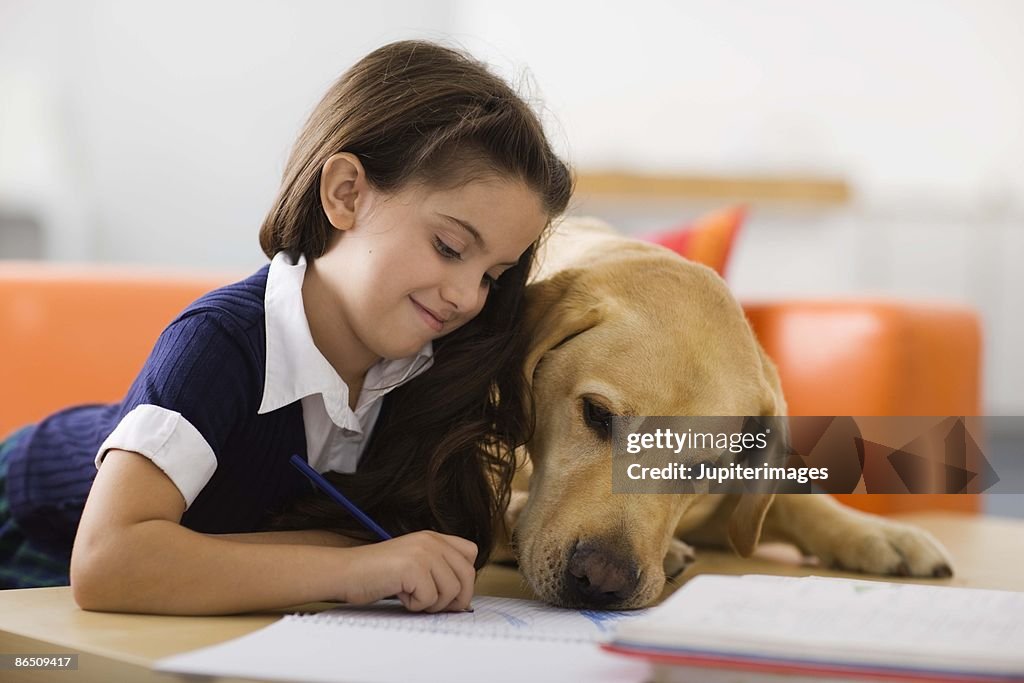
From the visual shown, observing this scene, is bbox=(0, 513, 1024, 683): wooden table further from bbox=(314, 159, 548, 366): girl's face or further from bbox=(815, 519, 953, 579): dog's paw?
bbox=(314, 159, 548, 366): girl's face

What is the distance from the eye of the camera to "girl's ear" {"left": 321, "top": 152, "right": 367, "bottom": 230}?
1282mm

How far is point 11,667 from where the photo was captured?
896mm

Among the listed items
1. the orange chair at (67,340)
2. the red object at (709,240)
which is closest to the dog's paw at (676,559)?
the red object at (709,240)

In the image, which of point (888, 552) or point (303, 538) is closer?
point (303, 538)

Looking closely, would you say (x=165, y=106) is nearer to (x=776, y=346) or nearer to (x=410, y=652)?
(x=776, y=346)

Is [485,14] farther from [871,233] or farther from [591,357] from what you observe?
[591,357]

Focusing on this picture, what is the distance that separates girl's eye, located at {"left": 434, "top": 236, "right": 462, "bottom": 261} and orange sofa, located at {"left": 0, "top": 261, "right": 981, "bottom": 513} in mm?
935

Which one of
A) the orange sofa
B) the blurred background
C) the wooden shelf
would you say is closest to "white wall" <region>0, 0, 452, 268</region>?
the blurred background

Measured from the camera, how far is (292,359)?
4.03 ft

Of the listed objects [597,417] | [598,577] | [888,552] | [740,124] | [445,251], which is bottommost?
[888,552]

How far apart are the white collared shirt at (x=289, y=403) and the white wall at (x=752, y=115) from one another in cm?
395

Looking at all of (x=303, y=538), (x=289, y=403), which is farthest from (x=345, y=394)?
(x=303, y=538)

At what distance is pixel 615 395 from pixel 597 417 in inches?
1.7

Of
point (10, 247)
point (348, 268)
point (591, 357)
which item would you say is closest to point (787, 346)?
point (591, 357)
